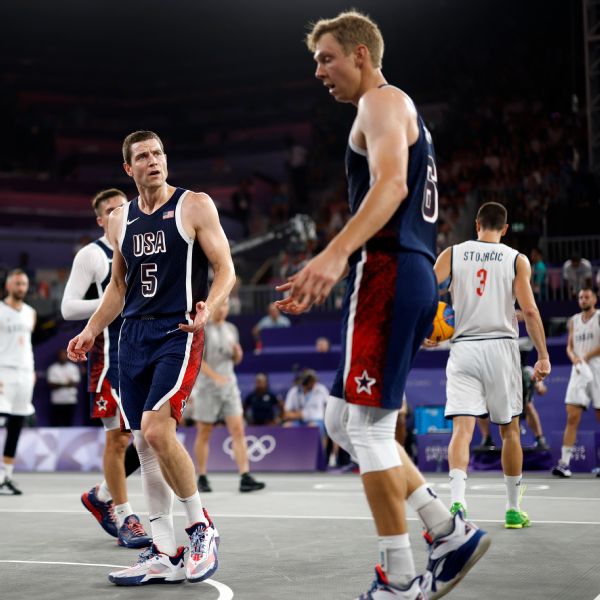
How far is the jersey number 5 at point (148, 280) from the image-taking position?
187 inches

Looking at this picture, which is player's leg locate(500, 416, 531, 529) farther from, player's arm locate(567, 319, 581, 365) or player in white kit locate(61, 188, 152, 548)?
player's arm locate(567, 319, 581, 365)

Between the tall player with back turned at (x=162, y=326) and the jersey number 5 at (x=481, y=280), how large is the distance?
7.28ft

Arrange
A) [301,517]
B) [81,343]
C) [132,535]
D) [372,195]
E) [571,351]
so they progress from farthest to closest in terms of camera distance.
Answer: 1. [571,351]
2. [301,517]
3. [132,535]
4. [81,343]
5. [372,195]

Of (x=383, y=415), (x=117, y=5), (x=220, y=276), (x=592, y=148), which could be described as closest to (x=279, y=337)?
(x=592, y=148)

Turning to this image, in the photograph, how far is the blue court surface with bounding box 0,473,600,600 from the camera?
419 centimetres

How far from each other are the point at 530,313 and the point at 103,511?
10.3ft

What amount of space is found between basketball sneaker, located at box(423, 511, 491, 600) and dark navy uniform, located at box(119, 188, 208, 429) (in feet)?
5.12

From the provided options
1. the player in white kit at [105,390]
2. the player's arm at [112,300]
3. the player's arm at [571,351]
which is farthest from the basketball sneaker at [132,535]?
the player's arm at [571,351]

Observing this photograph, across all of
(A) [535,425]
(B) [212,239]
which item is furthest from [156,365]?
(A) [535,425]

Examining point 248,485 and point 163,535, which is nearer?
point 163,535

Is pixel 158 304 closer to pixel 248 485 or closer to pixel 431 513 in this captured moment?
pixel 431 513

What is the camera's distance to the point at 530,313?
6.30m

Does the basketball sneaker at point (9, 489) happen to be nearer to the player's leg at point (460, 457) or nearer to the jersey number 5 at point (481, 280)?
the player's leg at point (460, 457)

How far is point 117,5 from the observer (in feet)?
102
